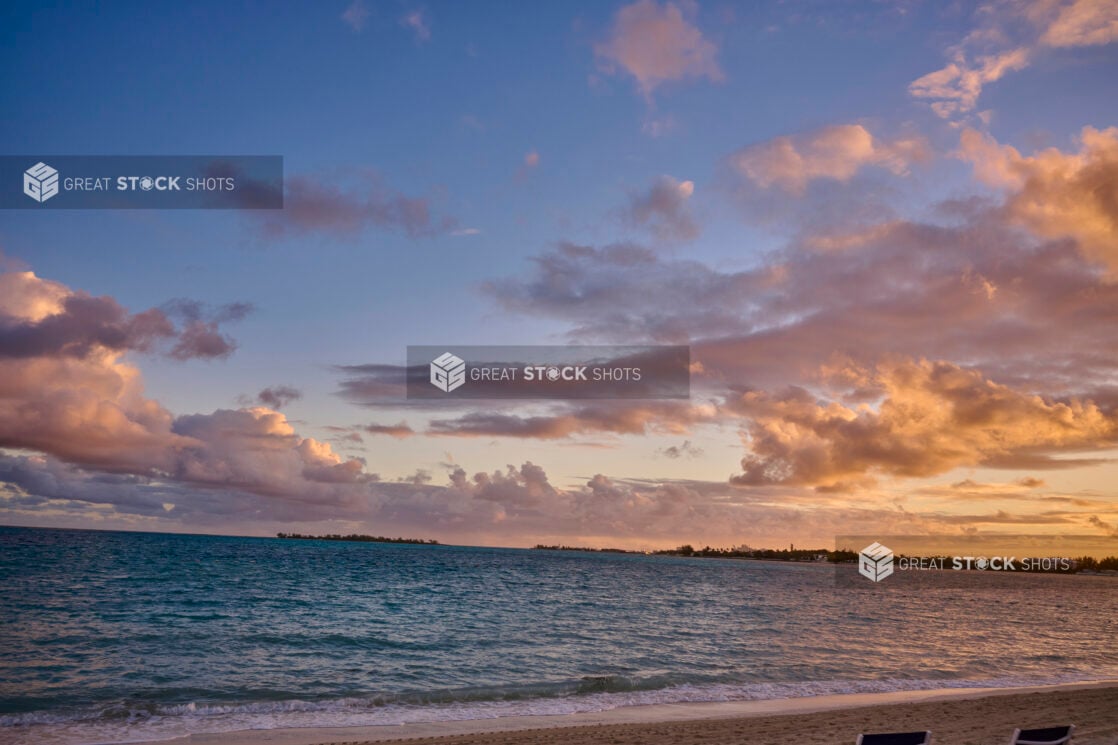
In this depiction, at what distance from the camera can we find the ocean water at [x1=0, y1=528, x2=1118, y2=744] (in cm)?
1883

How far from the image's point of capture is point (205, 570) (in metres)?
79.5

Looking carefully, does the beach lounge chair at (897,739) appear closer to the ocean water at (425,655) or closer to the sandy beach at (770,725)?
the sandy beach at (770,725)

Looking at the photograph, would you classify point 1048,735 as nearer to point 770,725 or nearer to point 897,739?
point 897,739

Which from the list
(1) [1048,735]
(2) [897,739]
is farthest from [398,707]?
(1) [1048,735]

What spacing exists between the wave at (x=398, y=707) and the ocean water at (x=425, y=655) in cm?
9

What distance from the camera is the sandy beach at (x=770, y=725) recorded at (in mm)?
14945

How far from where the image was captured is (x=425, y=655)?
2883 cm

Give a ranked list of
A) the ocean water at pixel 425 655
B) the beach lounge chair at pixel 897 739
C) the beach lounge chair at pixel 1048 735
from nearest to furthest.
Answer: the beach lounge chair at pixel 897 739
the beach lounge chair at pixel 1048 735
the ocean water at pixel 425 655

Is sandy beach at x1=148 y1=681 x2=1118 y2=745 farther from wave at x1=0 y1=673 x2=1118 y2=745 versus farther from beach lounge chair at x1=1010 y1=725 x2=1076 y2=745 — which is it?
beach lounge chair at x1=1010 y1=725 x2=1076 y2=745

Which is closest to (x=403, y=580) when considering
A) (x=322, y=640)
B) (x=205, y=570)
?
(x=205, y=570)

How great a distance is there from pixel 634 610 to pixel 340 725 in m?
37.6

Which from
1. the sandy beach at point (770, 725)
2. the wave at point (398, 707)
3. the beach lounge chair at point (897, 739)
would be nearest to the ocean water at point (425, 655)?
the wave at point (398, 707)

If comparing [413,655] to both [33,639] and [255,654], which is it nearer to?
[255,654]

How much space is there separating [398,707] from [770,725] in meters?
9.72
